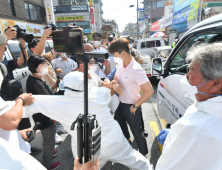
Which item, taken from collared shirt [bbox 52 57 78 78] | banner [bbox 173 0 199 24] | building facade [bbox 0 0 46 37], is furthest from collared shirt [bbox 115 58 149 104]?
building facade [bbox 0 0 46 37]

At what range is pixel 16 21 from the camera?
1136cm

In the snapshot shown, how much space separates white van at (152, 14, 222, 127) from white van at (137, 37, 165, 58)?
712 cm

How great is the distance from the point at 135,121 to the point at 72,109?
940mm

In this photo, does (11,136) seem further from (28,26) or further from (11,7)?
(28,26)

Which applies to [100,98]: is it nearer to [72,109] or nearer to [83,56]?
[72,109]

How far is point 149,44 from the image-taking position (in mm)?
9547

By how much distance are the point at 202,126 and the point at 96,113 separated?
36.6 inches

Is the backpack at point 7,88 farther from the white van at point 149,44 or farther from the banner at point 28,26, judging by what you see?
the banner at point 28,26

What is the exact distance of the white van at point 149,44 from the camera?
923 centimetres

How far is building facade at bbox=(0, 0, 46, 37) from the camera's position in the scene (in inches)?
404

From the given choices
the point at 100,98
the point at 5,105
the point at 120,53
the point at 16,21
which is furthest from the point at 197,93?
the point at 16,21

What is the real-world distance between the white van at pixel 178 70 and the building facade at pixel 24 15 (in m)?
11.1

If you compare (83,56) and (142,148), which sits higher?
(83,56)

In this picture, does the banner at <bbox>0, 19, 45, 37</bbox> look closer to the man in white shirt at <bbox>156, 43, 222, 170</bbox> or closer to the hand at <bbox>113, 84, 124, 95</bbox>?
the hand at <bbox>113, 84, 124, 95</bbox>
